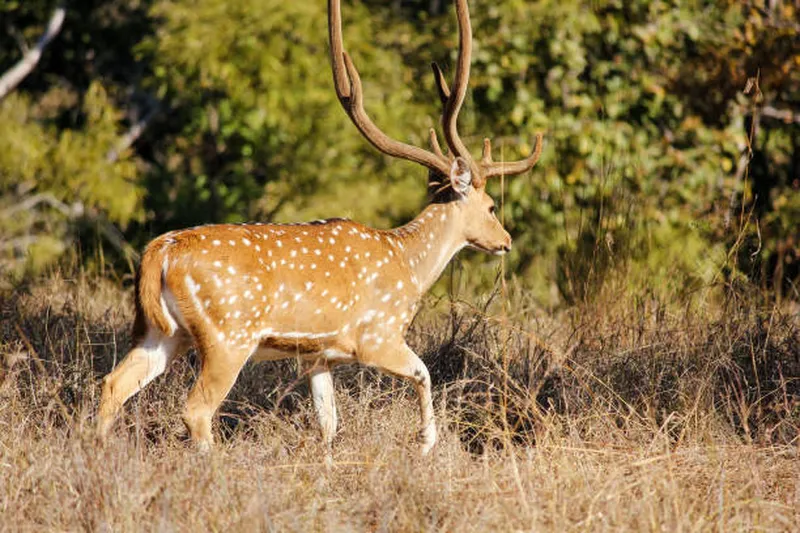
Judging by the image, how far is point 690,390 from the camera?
5.92 metres

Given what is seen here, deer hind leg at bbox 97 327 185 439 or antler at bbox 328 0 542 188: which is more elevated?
antler at bbox 328 0 542 188

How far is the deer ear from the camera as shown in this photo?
6444mm

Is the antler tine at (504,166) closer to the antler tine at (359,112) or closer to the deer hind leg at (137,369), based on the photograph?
the antler tine at (359,112)

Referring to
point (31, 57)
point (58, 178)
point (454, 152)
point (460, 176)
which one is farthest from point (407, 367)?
point (31, 57)

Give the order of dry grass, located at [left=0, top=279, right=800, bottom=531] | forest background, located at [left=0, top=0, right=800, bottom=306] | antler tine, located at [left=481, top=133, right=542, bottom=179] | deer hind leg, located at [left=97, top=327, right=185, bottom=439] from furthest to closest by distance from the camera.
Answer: forest background, located at [left=0, top=0, right=800, bottom=306] < antler tine, located at [left=481, top=133, right=542, bottom=179] < deer hind leg, located at [left=97, top=327, right=185, bottom=439] < dry grass, located at [left=0, top=279, right=800, bottom=531]

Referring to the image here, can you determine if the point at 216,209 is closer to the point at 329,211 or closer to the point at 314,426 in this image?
the point at 329,211

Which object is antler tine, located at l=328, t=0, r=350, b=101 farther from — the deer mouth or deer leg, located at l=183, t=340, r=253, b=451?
deer leg, located at l=183, t=340, r=253, b=451

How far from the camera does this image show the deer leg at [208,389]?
5343 millimetres

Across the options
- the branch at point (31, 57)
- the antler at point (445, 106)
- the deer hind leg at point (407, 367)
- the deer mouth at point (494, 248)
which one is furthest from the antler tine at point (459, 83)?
the branch at point (31, 57)

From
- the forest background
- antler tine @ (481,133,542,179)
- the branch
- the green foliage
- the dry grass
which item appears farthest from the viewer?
the branch

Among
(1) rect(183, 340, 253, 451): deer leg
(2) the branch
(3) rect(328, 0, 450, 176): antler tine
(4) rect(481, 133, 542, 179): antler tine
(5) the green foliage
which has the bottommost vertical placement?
(5) the green foliage

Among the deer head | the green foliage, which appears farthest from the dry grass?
the green foliage

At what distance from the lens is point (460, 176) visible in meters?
6.50

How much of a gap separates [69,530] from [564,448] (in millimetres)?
1904
